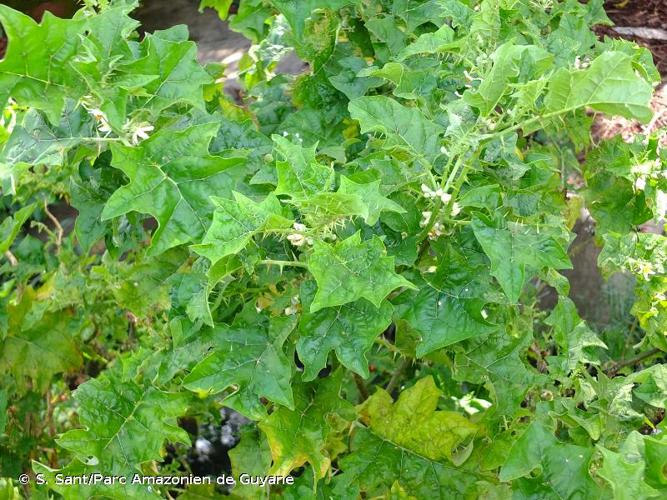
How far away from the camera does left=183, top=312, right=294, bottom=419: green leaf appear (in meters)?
1.31

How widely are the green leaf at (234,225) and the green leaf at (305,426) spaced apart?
0.41 meters

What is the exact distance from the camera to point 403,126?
1359 mm

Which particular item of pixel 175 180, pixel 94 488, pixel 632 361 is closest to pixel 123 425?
pixel 94 488

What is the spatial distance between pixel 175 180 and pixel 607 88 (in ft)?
2.28

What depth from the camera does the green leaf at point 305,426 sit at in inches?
57.1

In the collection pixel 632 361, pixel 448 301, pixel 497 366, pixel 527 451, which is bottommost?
pixel 632 361

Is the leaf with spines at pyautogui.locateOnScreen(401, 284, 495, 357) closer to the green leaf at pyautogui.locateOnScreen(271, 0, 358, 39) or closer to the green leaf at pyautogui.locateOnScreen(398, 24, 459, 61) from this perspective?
the green leaf at pyautogui.locateOnScreen(398, 24, 459, 61)

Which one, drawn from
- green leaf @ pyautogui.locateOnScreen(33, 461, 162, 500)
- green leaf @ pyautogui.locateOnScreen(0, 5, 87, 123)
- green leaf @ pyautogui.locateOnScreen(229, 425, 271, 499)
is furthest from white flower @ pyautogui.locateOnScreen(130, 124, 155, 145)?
green leaf @ pyautogui.locateOnScreen(229, 425, 271, 499)

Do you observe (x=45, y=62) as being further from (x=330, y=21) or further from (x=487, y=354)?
(x=487, y=354)

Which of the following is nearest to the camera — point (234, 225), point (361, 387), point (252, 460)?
point (234, 225)

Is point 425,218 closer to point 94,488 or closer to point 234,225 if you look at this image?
point 234,225

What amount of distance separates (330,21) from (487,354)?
0.87 meters

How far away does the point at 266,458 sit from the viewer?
1.68 m

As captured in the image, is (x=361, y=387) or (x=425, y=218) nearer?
(x=425, y=218)
